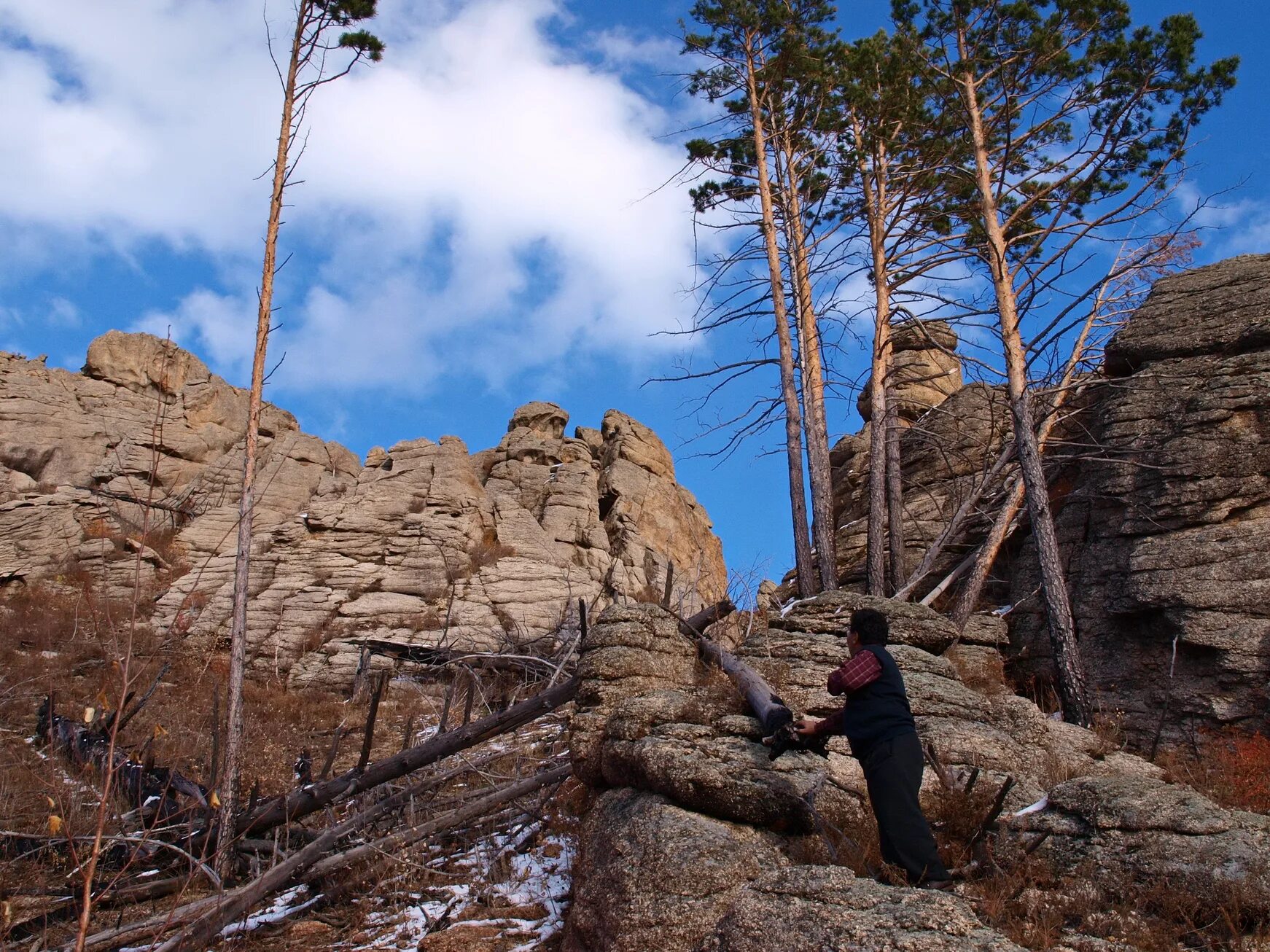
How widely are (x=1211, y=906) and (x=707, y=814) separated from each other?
3027 mm

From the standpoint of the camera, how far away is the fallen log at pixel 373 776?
915 centimetres

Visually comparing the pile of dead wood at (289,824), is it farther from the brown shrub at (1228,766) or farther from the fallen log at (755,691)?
the brown shrub at (1228,766)

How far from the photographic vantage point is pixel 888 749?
5.54 meters

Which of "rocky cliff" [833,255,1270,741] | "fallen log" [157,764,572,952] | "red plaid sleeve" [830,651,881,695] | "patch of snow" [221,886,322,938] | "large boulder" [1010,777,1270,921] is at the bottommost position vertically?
"patch of snow" [221,886,322,938]

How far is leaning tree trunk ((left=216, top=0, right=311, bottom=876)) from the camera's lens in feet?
28.8

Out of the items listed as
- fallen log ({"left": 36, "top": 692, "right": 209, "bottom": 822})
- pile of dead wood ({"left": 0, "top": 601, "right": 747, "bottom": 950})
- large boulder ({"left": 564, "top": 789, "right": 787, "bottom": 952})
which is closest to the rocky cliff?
pile of dead wood ({"left": 0, "top": 601, "right": 747, "bottom": 950})

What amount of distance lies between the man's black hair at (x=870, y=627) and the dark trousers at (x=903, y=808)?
2.23 feet

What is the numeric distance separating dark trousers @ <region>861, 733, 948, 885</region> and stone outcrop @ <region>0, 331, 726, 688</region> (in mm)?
9011

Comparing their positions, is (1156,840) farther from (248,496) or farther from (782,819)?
(248,496)

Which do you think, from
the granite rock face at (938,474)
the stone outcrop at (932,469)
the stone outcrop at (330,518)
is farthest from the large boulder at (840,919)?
the granite rock face at (938,474)

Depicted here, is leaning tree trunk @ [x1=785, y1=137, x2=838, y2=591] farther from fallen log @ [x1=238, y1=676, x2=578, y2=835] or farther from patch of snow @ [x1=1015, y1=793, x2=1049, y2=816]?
patch of snow @ [x1=1015, y1=793, x2=1049, y2=816]

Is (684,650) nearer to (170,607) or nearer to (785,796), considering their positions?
(785,796)

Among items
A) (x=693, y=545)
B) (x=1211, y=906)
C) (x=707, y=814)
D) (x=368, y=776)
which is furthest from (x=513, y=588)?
(x=1211, y=906)

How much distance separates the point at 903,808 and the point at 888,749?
34 centimetres
